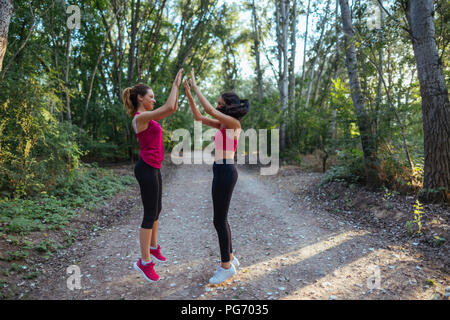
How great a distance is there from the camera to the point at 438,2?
559 cm

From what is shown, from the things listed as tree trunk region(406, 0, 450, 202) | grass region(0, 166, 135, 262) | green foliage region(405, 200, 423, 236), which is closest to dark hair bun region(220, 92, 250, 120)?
grass region(0, 166, 135, 262)

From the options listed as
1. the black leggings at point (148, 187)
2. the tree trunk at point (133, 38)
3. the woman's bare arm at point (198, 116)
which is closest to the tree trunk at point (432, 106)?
the woman's bare arm at point (198, 116)

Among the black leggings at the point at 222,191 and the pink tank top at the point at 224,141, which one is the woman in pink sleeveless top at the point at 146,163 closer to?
the pink tank top at the point at 224,141

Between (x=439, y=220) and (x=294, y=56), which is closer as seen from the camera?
(x=439, y=220)

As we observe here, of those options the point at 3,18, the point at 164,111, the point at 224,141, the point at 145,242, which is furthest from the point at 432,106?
the point at 3,18

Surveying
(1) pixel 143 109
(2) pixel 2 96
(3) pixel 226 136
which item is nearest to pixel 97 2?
(2) pixel 2 96

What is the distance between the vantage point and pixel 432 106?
511 centimetres

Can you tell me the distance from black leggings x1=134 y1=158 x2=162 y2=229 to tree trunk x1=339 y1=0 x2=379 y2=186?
5358mm

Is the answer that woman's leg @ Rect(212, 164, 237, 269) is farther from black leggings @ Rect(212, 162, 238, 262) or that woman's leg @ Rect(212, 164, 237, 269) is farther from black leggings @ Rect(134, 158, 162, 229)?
black leggings @ Rect(134, 158, 162, 229)

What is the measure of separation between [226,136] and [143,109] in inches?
41.6

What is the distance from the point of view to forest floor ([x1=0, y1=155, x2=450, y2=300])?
9.96ft

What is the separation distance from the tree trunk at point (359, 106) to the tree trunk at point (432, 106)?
4.14 feet

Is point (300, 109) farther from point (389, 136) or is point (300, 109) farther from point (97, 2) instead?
point (97, 2)

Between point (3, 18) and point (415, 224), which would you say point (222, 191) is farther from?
point (3, 18)
